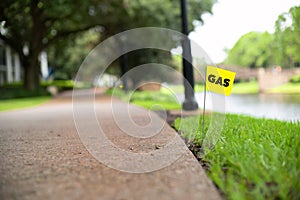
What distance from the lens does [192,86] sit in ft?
28.0

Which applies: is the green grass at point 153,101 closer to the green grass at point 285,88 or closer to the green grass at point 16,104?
the green grass at point 16,104

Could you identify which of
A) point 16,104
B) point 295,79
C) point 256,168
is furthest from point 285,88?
point 256,168

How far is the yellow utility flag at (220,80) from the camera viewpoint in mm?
3479

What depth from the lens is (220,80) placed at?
356 cm

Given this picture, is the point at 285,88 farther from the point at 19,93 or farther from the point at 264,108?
the point at 19,93

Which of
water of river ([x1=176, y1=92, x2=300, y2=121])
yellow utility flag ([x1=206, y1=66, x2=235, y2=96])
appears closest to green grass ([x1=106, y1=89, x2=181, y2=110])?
water of river ([x1=176, y1=92, x2=300, y2=121])

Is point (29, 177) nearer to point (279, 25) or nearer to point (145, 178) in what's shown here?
point (145, 178)

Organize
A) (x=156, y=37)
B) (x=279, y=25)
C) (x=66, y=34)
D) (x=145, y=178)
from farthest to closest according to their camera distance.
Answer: (x=66, y=34) < (x=156, y=37) < (x=279, y=25) < (x=145, y=178)

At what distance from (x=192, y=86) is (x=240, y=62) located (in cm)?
3082

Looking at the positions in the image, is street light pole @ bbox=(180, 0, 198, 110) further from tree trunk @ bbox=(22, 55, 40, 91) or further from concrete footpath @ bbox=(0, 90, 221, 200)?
tree trunk @ bbox=(22, 55, 40, 91)

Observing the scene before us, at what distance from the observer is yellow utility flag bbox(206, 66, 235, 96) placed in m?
3.48

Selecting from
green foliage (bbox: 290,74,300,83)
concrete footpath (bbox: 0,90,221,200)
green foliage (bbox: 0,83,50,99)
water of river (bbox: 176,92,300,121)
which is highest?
green foliage (bbox: 290,74,300,83)

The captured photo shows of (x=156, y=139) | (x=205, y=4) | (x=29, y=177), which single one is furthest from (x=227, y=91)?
(x=205, y=4)

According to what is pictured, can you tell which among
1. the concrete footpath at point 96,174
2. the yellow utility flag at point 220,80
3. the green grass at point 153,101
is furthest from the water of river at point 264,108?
the concrete footpath at point 96,174
